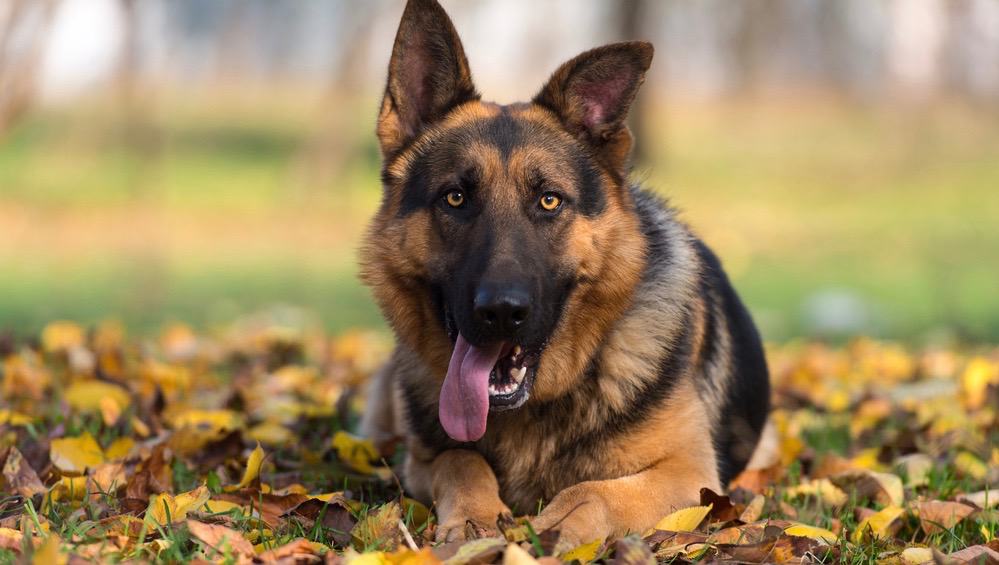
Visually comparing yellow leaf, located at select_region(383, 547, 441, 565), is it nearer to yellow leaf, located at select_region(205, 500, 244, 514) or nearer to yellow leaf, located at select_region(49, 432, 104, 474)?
yellow leaf, located at select_region(205, 500, 244, 514)

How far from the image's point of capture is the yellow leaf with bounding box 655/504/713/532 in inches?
132

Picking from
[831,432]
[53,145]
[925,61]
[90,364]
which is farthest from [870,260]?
[53,145]

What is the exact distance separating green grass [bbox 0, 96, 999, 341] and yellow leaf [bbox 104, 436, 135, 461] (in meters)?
3.94

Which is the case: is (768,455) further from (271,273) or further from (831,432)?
(271,273)

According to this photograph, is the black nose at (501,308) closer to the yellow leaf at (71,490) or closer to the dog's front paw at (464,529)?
the dog's front paw at (464,529)

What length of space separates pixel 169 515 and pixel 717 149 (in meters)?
24.1

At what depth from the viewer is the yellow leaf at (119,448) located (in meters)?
4.30

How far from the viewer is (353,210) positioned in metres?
19.9

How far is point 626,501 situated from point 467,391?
2.35 feet

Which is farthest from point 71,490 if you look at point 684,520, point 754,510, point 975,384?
point 975,384

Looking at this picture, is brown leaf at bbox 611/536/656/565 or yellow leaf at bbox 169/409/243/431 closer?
brown leaf at bbox 611/536/656/565

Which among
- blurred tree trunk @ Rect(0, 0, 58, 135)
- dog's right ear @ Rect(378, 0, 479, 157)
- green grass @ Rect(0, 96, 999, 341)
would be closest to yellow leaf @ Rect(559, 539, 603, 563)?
dog's right ear @ Rect(378, 0, 479, 157)

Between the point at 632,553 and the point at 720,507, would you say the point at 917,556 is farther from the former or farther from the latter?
the point at 632,553

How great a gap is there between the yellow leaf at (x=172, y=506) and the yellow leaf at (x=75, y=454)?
86 centimetres
